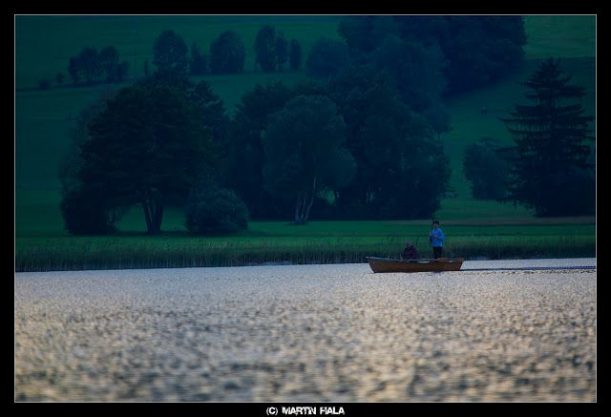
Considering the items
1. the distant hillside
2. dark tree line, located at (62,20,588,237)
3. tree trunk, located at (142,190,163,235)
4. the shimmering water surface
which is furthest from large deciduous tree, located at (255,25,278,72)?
the shimmering water surface

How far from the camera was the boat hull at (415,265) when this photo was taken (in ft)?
181

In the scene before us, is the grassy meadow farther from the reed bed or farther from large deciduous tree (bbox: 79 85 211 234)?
large deciduous tree (bbox: 79 85 211 234)

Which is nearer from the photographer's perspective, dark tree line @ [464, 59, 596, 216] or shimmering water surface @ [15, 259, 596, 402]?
shimmering water surface @ [15, 259, 596, 402]

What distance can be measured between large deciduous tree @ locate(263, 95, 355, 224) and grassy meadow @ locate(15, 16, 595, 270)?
3782 mm

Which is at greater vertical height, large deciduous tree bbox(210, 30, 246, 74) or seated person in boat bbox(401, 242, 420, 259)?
large deciduous tree bbox(210, 30, 246, 74)

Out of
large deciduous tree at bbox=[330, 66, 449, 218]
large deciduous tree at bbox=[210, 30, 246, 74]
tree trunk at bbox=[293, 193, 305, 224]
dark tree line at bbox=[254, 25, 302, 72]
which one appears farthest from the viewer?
dark tree line at bbox=[254, 25, 302, 72]

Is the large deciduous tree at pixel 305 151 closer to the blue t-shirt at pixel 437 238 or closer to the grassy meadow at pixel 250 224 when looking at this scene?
the grassy meadow at pixel 250 224

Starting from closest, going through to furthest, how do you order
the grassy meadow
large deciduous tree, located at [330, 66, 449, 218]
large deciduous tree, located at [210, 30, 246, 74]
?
1. the grassy meadow
2. large deciduous tree, located at [330, 66, 449, 218]
3. large deciduous tree, located at [210, 30, 246, 74]

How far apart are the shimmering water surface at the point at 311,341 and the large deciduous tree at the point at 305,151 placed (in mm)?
63462

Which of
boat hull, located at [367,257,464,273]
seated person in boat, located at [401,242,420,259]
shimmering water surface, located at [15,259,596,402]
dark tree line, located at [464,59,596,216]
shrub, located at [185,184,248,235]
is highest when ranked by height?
dark tree line, located at [464,59,596,216]

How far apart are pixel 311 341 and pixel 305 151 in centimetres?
8790

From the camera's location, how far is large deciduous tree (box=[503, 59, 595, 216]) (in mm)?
121250
